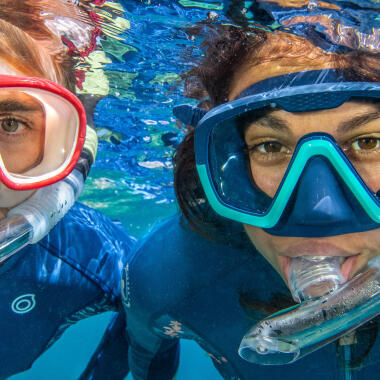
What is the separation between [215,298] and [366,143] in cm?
194

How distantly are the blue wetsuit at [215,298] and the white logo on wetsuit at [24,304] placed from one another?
1230 millimetres

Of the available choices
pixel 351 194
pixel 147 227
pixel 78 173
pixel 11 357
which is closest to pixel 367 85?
pixel 351 194

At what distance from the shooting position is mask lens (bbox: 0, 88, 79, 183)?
270 cm

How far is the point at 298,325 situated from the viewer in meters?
1.78

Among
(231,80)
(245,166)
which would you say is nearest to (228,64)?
(231,80)

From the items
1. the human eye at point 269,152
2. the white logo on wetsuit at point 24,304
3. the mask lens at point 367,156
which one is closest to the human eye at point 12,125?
the human eye at point 269,152

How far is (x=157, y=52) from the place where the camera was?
4770 mm

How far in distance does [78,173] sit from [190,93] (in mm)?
2719

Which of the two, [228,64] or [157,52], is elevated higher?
[228,64]

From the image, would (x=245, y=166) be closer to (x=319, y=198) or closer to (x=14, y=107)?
(x=319, y=198)

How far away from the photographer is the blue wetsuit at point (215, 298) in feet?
10.3

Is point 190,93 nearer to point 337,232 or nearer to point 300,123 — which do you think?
point 300,123

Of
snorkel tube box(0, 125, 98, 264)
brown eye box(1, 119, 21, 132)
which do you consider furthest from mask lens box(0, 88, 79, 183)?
snorkel tube box(0, 125, 98, 264)

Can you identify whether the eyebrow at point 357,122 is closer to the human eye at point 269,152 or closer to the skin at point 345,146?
the skin at point 345,146
